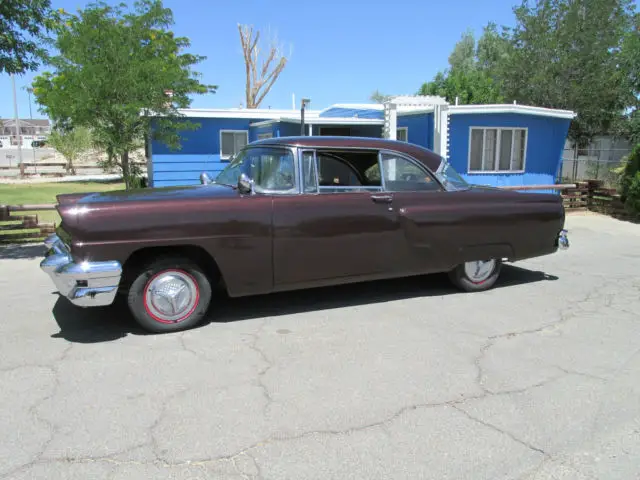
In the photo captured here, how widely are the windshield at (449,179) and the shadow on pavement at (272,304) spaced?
121 centimetres

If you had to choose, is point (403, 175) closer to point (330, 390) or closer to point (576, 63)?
point (330, 390)

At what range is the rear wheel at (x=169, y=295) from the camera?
4.53 m

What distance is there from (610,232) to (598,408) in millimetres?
8923

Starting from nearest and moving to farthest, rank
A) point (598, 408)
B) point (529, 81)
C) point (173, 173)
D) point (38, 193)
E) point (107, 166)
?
point (598, 408) < point (107, 166) < point (173, 173) < point (38, 193) < point (529, 81)

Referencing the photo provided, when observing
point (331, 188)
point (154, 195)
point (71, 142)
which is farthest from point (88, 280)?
point (71, 142)

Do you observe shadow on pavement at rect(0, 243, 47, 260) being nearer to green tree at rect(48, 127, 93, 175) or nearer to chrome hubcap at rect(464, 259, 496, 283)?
chrome hubcap at rect(464, 259, 496, 283)

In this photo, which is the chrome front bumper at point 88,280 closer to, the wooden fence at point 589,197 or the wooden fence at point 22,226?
the wooden fence at point 22,226

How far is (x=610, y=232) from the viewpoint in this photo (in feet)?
36.7

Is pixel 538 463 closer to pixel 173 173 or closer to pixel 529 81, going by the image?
pixel 173 173

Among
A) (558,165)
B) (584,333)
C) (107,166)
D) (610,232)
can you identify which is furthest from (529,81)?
(584,333)

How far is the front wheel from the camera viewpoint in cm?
604

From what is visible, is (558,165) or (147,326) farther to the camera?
(558,165)

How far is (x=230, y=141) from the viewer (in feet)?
55.6

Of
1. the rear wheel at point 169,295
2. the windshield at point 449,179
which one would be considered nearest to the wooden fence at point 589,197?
the windshield at point 449,179
